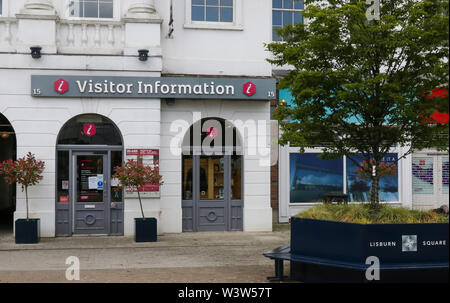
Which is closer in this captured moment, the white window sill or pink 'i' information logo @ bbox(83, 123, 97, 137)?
pink 'i' information logo @ bbox(83, 123, 97, 137)

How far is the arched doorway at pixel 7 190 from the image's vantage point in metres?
16.4

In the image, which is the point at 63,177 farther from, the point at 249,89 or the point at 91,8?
the point at 249,89

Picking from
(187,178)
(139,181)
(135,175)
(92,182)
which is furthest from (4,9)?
(187,178)

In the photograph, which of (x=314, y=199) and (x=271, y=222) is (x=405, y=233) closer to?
(x=271, y=222)

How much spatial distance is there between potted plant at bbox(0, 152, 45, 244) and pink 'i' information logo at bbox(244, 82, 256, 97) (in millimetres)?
5595

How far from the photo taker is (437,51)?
29.3 feet

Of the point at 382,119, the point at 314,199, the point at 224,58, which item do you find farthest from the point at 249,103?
the point at 382,119

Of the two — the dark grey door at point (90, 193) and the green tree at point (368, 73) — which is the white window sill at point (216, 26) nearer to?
the dark grey door at point (90, 193)

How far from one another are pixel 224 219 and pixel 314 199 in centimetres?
320

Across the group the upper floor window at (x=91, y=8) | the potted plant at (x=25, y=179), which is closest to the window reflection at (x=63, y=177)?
the potted plant at (x=25, y=179)

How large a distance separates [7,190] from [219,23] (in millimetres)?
12690

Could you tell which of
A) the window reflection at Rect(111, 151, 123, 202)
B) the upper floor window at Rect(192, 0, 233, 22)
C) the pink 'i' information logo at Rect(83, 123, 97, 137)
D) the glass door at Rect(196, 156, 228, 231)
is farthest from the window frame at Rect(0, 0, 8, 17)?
the glass door at Rect(196, 156, 228, 231)

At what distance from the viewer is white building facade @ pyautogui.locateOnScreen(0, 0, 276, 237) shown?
1409 centimetres

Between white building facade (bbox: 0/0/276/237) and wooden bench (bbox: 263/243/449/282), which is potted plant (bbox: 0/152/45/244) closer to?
white building facade (bbox: 0/0/276/237)
